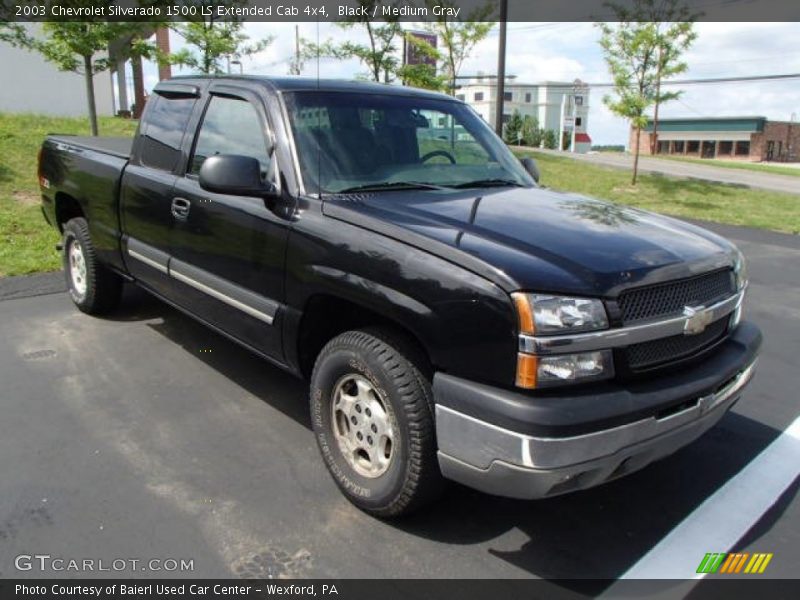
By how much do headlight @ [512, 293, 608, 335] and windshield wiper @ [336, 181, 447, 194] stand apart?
1.25 metres

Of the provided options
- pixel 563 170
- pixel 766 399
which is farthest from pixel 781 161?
pixel 766 399

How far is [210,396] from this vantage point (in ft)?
13.9

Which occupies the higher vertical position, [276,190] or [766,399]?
[276,190]

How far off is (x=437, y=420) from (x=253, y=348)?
57.2 inches

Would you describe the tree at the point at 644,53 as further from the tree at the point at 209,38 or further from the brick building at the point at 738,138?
the brick building at the point at 738,138

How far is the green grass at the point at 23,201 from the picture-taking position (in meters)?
7.46

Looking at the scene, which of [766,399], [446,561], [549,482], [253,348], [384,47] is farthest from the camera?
[384,47]

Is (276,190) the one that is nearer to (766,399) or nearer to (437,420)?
(437,420)

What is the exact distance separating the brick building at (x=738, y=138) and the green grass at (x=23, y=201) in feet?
208

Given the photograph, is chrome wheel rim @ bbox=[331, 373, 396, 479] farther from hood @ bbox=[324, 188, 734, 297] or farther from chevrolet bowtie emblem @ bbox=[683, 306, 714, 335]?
chevrolet bowtie emblem @ bbox=[683, 306, 714, 335]

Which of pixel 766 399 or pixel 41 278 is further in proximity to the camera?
pixel 41 278

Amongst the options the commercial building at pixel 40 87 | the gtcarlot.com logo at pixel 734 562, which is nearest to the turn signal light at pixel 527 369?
the gtcarlot.com logo at pixel 734 562

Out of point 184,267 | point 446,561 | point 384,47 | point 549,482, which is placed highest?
point 384,47

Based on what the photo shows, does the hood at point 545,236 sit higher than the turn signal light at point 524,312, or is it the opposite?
the hood at point 545,236
